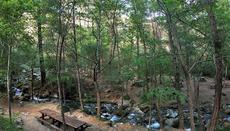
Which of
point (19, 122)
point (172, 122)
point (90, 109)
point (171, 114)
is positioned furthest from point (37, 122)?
point (171, 114)

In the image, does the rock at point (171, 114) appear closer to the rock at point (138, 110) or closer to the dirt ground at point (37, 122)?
the rock at point (138, 110)

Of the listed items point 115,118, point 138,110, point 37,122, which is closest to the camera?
point 37,122

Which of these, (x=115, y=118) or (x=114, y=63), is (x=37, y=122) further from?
(x=114, y=63)

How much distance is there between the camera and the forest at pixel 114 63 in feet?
37.7

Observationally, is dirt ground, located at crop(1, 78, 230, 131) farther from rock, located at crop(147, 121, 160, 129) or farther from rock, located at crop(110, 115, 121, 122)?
rock, located at crop(110, 115, 121, 122)

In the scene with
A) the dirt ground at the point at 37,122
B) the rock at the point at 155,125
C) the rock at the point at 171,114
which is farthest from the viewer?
the rock at the point at 171,114

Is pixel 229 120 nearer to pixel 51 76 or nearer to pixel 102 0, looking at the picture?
pixel 102 0

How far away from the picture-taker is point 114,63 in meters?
24.0

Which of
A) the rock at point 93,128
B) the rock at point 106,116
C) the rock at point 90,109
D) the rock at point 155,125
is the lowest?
the rock at point 155,125

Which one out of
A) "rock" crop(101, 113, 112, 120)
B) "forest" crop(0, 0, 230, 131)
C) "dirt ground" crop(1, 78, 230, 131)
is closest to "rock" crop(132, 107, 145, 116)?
"forest" crop(0, 0, 230, 131)

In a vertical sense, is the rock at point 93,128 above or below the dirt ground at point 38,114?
below

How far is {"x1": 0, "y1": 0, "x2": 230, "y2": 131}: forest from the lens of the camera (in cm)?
1149

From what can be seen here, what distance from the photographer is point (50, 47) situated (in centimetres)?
2164

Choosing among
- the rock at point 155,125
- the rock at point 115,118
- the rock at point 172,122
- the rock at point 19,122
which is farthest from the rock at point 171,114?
the rock at point 19,122
